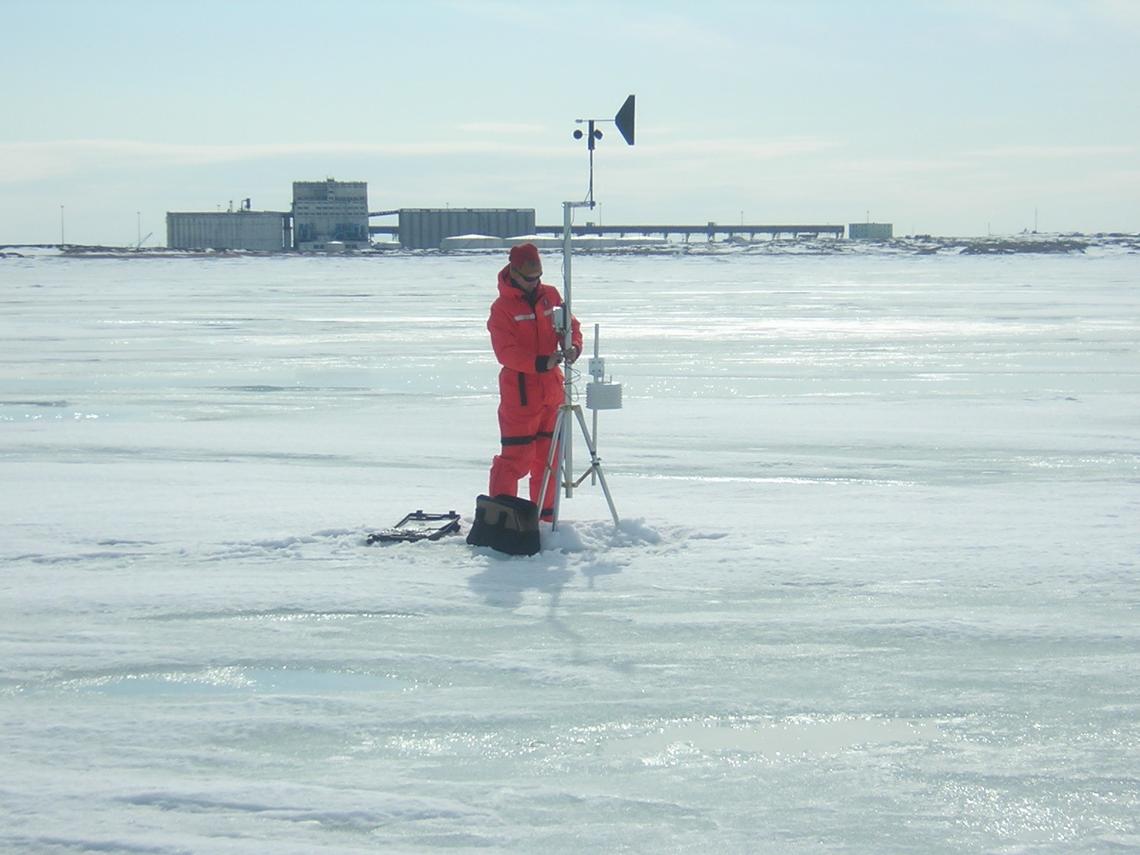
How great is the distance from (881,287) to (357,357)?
26.1 metres

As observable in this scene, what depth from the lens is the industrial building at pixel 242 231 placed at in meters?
108

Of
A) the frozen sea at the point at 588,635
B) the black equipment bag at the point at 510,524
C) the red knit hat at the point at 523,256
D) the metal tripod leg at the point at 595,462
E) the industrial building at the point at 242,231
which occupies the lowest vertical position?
the frozen sea at the point at 588,635

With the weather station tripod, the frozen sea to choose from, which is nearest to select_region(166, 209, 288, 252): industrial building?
the frozen sea

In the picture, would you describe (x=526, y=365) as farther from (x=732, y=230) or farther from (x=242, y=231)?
(x=732, y=230)

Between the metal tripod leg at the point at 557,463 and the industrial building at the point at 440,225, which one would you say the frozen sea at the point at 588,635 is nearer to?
the metal tripod leg at the point at 557,463

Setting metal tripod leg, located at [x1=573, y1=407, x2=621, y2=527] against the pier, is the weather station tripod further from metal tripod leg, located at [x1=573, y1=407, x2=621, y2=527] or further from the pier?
the pier

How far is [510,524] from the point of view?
6648mm

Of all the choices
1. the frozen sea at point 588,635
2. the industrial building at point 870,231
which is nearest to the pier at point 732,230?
the industrial building at point 870,231

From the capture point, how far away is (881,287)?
4097 cm

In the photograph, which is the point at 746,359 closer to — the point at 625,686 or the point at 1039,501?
the point at 1039,501

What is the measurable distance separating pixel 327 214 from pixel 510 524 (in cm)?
9997

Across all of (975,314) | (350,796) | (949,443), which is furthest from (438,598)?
(975,314)

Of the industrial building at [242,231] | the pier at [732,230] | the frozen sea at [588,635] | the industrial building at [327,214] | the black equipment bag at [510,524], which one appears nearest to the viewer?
the frozen sea at [588,635]

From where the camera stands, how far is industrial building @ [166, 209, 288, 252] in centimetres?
10794
